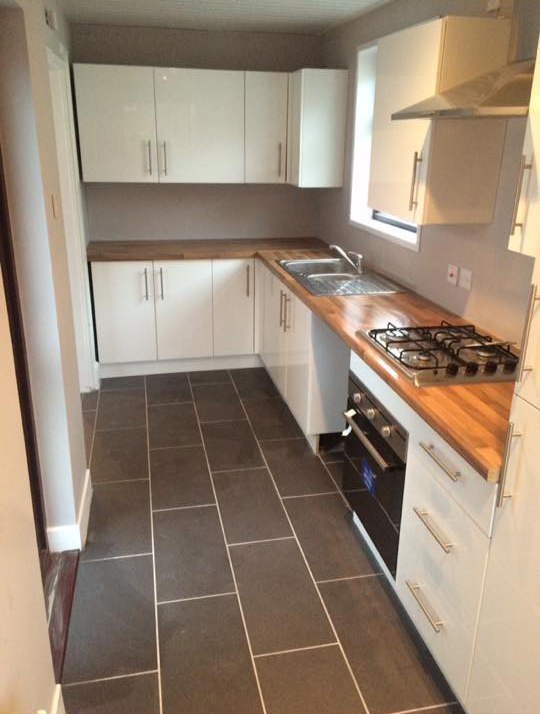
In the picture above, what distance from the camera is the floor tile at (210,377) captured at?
13.9ft

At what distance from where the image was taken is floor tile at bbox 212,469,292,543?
259cm

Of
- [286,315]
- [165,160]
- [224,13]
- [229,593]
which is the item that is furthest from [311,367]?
[224,13]

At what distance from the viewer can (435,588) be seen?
5.94 ft

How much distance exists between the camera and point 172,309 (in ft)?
13.6

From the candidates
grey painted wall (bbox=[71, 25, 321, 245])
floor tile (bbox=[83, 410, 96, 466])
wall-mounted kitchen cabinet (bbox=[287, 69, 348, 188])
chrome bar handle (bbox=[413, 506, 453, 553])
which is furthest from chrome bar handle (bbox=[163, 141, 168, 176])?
chrome bar handle (bbox=[413, 506, 453, 553])

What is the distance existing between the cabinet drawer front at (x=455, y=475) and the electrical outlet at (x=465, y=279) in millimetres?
987

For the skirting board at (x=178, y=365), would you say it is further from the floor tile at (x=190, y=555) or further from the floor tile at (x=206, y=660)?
the floor tile at (x=206, y=660)

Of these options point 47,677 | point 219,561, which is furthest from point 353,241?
point 47,677

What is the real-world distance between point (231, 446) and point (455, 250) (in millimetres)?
1580

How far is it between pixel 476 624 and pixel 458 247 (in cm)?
163

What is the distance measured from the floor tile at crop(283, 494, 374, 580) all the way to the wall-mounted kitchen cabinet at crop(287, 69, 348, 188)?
2.19m

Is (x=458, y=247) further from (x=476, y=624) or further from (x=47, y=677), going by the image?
(x=47, y=677)

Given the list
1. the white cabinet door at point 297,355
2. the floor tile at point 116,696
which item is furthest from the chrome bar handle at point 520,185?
the floor tile at point 116,696

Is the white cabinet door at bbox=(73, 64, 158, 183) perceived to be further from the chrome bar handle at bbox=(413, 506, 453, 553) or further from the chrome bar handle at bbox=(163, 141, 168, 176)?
the chrome bar handle at bbox=(413, 506, 453, 553)
